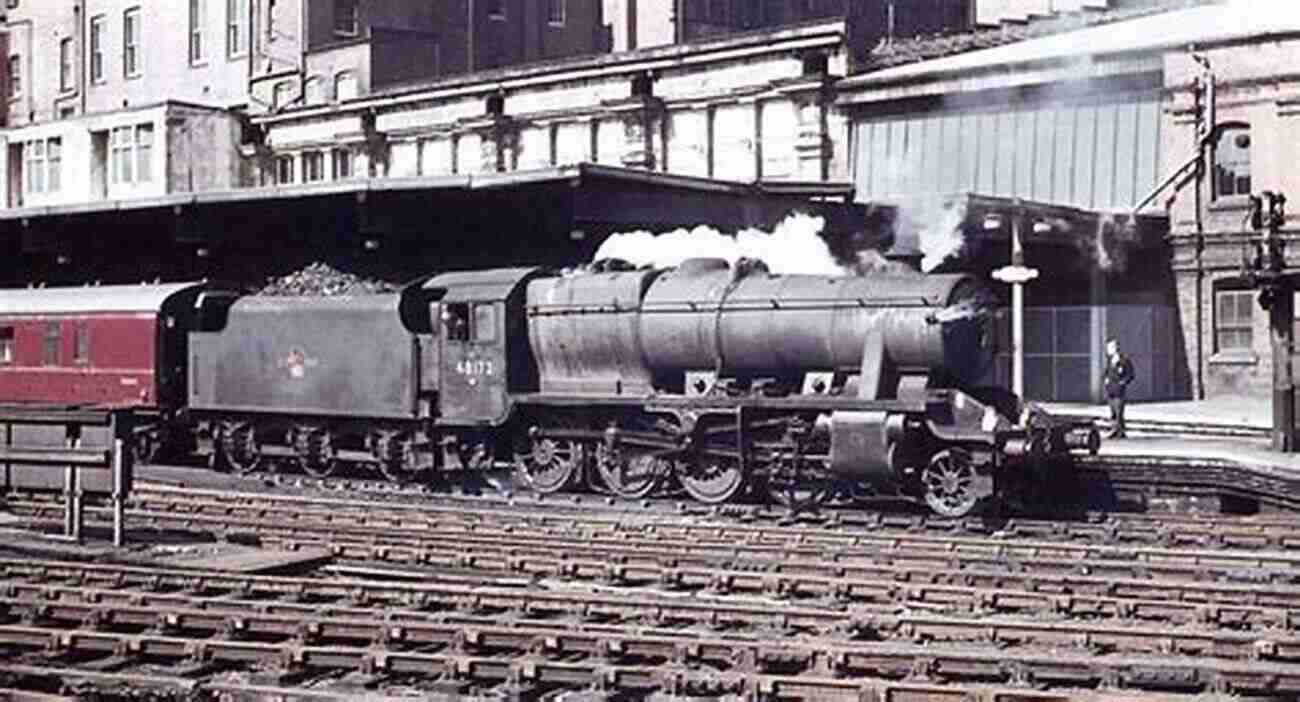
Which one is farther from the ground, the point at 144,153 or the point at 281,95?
the point at 281,95

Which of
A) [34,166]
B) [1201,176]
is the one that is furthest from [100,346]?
[34,166]

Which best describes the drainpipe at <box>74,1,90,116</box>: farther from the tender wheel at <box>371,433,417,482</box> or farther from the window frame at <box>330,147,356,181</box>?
the tender wheel at <box>371,433,417,482</box>

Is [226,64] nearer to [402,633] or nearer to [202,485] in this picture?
[202,485]

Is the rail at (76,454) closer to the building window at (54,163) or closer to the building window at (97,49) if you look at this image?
the building window at (54,163)

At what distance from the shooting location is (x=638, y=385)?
62.1 ft

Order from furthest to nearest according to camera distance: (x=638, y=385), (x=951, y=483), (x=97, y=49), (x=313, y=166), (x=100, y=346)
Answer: (x=97, y=49)
(x=313, y=166)
(x=100, y=346)
(x=638, y=385)
(x=951, y=483)

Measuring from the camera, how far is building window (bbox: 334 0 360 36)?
44.1 metres

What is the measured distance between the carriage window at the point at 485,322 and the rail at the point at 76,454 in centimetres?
575

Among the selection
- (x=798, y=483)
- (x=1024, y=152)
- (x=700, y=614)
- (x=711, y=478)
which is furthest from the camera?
(x=1024, y=152)

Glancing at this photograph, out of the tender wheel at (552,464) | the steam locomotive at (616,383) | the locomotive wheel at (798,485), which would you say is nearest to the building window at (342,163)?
the steam locomotive at (616,383)

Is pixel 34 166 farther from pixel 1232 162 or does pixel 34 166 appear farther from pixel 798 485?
pixel 798 485

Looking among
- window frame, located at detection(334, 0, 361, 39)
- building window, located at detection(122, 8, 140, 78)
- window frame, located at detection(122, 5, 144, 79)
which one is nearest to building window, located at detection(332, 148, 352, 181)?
window frame, located at detection(334, 0, 361, 39)

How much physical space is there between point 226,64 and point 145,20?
4884 mm

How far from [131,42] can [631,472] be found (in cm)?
3636
